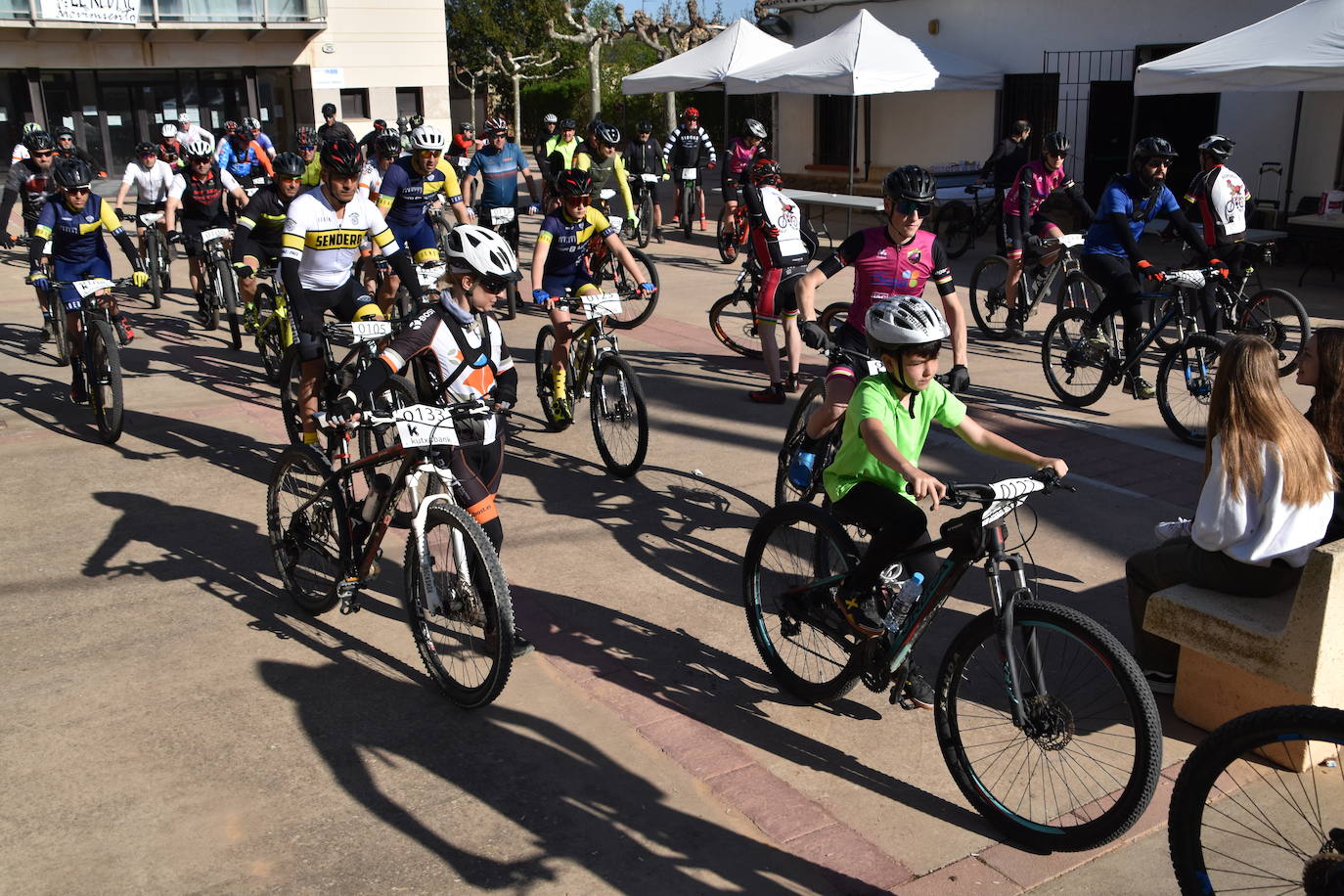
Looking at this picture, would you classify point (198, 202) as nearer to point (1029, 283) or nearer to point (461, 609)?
point (1029, 283)

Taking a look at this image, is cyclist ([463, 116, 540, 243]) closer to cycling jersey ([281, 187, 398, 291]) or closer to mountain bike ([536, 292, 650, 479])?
cycling jersey ([281, 187, 398, 291])

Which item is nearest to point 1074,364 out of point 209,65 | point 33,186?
point 33,186

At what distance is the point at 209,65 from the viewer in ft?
112

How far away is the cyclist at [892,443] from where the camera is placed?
14.0 feet

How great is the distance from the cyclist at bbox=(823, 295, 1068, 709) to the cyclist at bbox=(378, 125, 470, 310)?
7.12 metres

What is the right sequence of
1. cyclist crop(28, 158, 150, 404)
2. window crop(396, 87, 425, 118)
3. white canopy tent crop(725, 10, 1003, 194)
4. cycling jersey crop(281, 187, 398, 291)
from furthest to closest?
1. window crop(396, 87, 425, 118)
2. white canopy tent crop(725, 10, 1003, 194)
3. cyclist crop(28, 158, 150, 404)
4. cycling jersey crop(281, 187, 398, 291)

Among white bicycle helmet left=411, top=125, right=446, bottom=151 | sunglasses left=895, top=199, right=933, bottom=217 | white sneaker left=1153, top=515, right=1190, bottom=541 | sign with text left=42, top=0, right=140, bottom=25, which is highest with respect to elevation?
sign with text left=42, top=0, right=140, bottom=25

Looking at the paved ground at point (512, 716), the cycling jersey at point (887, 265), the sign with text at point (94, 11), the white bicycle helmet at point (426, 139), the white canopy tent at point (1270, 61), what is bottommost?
the paved ground at point (512, 716)

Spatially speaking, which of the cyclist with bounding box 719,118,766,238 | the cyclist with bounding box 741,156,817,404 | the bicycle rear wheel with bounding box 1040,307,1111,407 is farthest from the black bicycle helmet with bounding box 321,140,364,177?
the cyclist with bounding box 719,118,766,238

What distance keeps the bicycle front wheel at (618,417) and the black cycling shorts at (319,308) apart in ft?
5.39

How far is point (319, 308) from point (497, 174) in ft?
23.9

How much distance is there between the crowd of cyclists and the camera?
4.44 metres

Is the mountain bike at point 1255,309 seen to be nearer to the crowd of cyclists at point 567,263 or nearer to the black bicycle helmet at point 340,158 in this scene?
the crowd of cyclists at point 567,263

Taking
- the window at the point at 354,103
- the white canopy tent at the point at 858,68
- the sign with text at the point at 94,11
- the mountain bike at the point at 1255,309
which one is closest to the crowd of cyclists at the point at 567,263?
the mountain bike at the point at 1255,309
